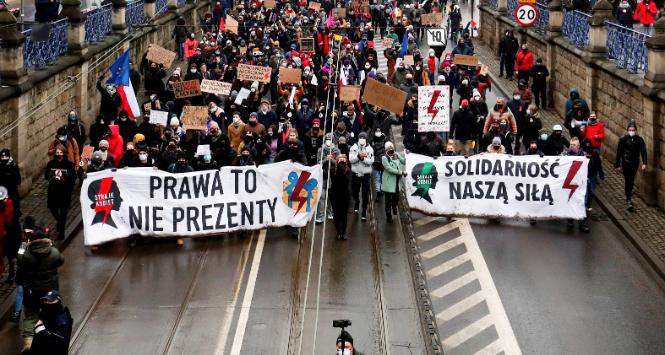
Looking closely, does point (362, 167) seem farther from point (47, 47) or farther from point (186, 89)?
point (47, 47)

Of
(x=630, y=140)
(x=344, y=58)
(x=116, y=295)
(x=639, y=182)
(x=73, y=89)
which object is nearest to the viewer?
(x=116, y=295)

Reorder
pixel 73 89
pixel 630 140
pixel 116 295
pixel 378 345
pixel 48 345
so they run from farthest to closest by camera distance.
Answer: pixel 73 89 < pixel 630 140 < pixel 116 295 < pixel 378 345 < pixel 48 345

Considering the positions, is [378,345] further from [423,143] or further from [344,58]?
[344,58]

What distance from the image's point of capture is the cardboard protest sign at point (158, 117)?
2142 cm

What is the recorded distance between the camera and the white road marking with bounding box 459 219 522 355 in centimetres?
1380

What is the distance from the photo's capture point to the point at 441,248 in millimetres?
17688

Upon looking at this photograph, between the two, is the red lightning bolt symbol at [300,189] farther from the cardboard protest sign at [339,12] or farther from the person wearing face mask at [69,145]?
the cardboard protest sign at [339,12]

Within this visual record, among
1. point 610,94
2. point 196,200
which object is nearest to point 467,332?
point 196,200

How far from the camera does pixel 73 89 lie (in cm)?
2473

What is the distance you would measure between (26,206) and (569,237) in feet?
30.5

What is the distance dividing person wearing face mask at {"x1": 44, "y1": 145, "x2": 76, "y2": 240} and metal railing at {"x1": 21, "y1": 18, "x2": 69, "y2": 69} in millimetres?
4540

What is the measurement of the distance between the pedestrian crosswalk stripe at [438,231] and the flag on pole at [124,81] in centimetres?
701

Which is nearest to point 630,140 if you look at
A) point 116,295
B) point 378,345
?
point 378,345

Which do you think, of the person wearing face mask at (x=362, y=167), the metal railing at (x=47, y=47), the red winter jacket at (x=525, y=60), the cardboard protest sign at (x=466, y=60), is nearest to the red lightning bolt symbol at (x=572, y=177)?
the person wearing face mask at (x=362, y=167)
